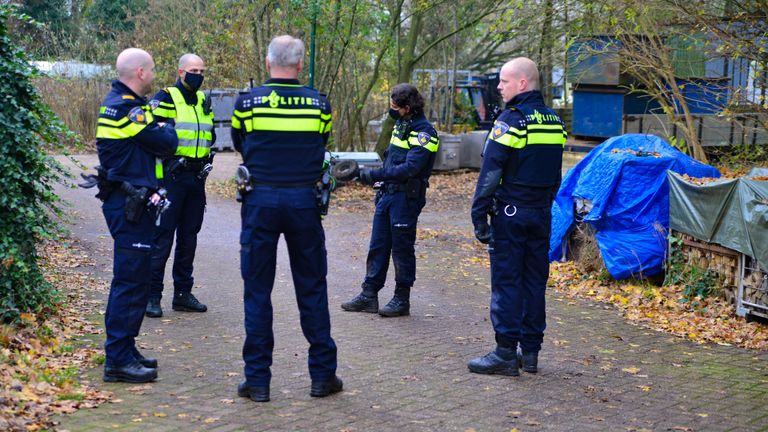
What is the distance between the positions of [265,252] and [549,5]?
34.7 feet

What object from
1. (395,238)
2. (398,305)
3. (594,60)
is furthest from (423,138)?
(594,60)

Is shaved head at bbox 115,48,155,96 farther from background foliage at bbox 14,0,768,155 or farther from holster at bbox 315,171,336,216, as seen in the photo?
background foliage at bbox 14,0,768,155

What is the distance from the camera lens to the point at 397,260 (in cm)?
797

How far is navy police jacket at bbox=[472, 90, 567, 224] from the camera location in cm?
610

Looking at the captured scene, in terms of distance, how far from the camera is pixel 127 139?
573 cm

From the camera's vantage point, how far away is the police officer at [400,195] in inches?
301

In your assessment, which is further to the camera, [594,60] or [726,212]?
[594,60]

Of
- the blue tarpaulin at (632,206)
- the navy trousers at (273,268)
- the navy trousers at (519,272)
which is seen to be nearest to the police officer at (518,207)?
the navy trousers at (519,272)

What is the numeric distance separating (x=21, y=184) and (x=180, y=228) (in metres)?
1.47

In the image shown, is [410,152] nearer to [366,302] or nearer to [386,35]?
[366,302]

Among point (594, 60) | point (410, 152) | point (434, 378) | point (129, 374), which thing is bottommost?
point (434, 378)

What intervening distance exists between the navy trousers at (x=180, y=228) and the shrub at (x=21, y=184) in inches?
34.7

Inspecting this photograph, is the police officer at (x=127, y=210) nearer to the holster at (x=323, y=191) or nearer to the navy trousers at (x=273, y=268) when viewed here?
the navy trousers at (x=273, y=268)

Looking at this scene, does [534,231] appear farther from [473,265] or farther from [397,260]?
[473,265]
